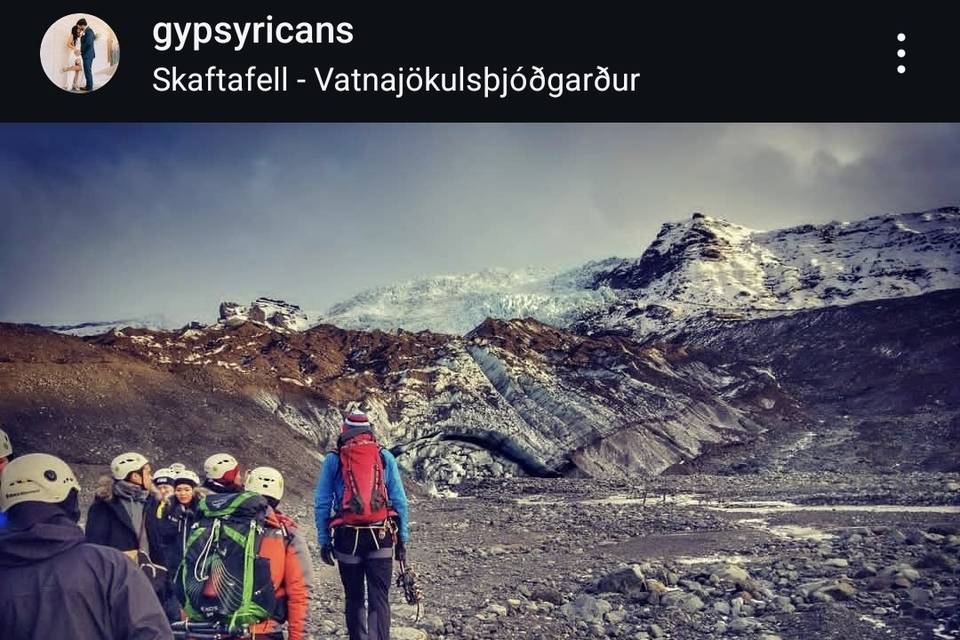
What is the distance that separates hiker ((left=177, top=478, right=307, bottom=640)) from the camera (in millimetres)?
3693

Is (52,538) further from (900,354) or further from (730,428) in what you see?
(900,354)

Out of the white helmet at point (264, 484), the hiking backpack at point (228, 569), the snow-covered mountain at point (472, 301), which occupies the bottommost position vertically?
the hiking backpack at point (228, 569)

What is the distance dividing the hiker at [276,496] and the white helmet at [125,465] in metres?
1.45

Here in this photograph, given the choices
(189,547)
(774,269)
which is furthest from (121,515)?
(774,269)

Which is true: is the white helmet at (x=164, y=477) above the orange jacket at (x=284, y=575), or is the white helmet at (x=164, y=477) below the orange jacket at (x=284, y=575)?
above

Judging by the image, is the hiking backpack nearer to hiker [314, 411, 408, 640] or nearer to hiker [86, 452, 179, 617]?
hiker [86, 452, 179, 617]

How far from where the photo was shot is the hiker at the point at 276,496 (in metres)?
3.92

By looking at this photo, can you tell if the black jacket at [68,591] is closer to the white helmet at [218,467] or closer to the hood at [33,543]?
the hood at [33,543]

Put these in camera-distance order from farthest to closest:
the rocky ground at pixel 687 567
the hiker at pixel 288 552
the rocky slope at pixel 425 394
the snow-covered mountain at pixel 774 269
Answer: the snow-covered mountain at pixel 774 269 → the rocky slope at pixel 425 394 → the rocky ground at pixel 687 567 → the hiker at pixel 288 552

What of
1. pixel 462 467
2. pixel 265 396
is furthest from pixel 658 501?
pixel 265 396

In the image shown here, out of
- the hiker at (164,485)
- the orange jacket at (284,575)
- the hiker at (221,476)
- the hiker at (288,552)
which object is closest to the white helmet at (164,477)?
the hiker at (164,485)

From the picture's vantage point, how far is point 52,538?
255cm

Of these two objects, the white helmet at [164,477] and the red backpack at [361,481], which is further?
the red backpack at [361,481]

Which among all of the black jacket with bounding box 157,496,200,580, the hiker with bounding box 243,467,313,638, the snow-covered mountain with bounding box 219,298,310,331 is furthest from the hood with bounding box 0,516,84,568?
the snow-covered mountain with bounding box 219,298,310,331
